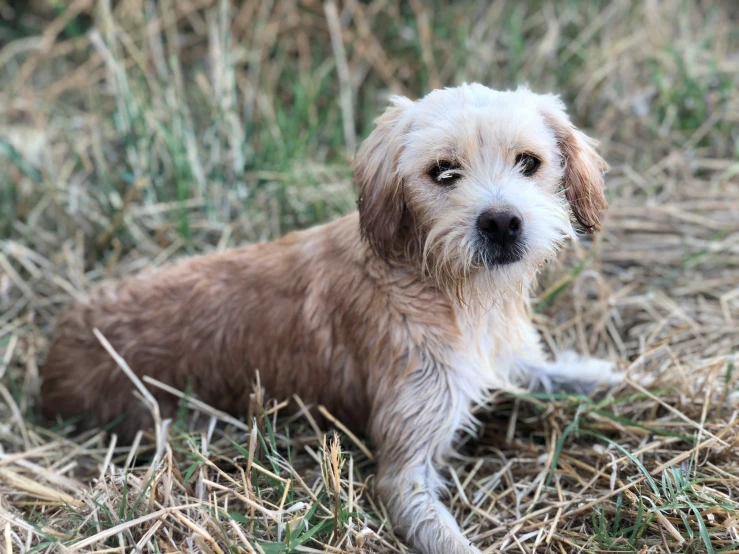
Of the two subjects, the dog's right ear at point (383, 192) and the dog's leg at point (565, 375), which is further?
the dog's leg at point (565, 375)

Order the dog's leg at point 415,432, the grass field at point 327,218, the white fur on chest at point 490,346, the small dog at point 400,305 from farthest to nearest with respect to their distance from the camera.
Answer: the white fur on chest at point 490,346 < the dog's leg at point 415,432 < the grass field at point 327,218 < the small dog at point 400,305

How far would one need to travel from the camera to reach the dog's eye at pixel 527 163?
3021 mm

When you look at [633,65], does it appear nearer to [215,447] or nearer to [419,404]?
[419,404]

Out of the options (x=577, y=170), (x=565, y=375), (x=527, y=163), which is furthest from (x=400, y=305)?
(x=565, y=375)

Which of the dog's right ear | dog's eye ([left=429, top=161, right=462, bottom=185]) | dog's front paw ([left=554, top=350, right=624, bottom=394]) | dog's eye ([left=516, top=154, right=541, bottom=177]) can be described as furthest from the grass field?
dog's eye ([left=516, top=154, right=541, bottom=177])

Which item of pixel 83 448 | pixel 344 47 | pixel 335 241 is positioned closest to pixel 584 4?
pixel 344 47

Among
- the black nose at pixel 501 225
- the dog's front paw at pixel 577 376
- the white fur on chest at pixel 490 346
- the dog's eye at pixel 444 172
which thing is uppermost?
the dog's eye at pixel 444 172

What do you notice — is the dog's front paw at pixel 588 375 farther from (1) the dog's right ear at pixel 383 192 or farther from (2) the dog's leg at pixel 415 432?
(1) the dog's right ear at pixel 383 192

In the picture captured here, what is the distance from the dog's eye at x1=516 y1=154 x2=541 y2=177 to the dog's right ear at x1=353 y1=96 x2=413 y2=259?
491mm

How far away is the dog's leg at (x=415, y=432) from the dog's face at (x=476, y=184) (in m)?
0.47

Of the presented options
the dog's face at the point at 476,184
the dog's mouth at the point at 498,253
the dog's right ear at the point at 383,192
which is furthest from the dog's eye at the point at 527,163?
the dog's right ear at the point at 383,192


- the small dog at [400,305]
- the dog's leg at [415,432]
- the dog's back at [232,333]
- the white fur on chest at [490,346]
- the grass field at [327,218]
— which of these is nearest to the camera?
the small dog at [400,305]

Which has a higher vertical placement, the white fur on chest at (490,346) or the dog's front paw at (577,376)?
the white fur on chest at (490,346)

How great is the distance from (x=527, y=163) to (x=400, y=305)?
828mm
